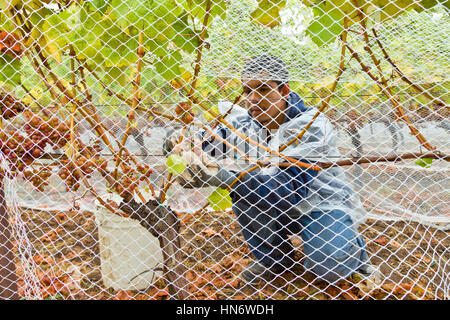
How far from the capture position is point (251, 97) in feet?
4.35

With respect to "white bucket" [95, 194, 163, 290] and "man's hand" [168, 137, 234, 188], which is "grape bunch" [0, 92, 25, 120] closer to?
"white bucket" [95, 194, 163, 290]

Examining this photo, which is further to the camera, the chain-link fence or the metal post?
the metal post

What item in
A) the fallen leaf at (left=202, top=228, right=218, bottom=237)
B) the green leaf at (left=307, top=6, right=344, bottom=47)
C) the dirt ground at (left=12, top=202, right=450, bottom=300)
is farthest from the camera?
the fallen leaf at (left=202, top=228, right=218, bottom=237)

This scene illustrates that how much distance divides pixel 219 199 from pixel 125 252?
2.03ft

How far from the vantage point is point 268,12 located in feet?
3.41

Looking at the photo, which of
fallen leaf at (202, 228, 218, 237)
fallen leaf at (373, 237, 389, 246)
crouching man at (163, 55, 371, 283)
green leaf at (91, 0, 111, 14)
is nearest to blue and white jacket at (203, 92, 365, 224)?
crouching man at (163, 55, 371, 283)

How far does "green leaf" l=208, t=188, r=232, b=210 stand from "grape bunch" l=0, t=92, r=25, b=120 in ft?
2.87

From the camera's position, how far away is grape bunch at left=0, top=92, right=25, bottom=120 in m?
1.29

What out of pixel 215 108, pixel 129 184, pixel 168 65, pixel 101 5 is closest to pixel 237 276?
pixel 129 184

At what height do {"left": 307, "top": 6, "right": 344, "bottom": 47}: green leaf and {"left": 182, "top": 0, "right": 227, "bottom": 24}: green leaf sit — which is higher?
{"left": 182, "top": 0, "right": 227, "bottom": 24}: green leaf

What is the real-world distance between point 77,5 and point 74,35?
15 cm

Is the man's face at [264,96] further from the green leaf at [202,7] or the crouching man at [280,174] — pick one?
the green leaf at [202,7]

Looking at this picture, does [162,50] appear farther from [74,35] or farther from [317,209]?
[317,209]

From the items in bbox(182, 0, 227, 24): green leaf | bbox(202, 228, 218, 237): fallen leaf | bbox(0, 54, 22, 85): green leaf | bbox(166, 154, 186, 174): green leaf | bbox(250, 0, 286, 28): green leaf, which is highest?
bbox(182, 0, 227, 24): green leaf
